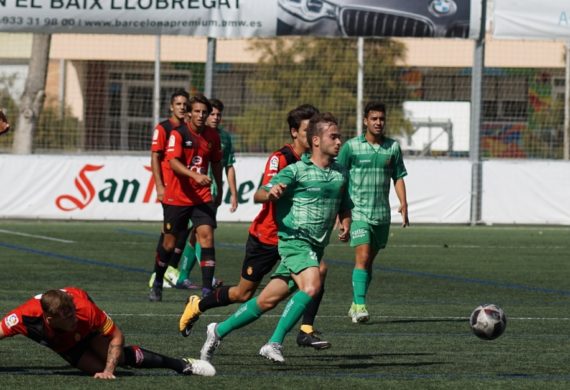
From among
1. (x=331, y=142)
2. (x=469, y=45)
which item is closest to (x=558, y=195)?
(x=469, y=45)

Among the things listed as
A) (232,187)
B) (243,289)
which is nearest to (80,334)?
(243,289)

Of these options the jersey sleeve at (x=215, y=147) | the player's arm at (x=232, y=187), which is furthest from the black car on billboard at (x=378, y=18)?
the jersey sleeve at (x=215, y=147)

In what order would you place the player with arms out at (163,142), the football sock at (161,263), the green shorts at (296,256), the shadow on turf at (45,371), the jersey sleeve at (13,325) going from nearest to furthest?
the jersey sleeve at (13,325), the shadow on turf at (45,371), the green shorts at (296,256), the football sock at (161,263), the player with arms out at (163,142)

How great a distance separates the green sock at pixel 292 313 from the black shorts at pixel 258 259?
1070mm

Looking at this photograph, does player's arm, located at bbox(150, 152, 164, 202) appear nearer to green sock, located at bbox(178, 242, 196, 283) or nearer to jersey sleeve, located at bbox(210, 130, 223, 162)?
jersey sleeve, located at bbox(210, 130, 223, 162)

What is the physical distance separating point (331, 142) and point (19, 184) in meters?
17.1

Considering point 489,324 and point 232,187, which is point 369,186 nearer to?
point 489,324

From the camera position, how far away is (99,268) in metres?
16.4

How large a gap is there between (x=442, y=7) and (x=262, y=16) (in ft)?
10.8

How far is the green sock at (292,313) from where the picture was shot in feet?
28.0

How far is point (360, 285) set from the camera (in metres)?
11.6

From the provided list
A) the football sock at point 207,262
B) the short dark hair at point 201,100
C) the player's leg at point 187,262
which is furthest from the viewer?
the player's leg at point 187,262

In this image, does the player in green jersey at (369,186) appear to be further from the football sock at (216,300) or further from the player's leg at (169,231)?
the football sock at (216,300)

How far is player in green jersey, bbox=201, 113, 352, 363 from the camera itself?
339 inches
